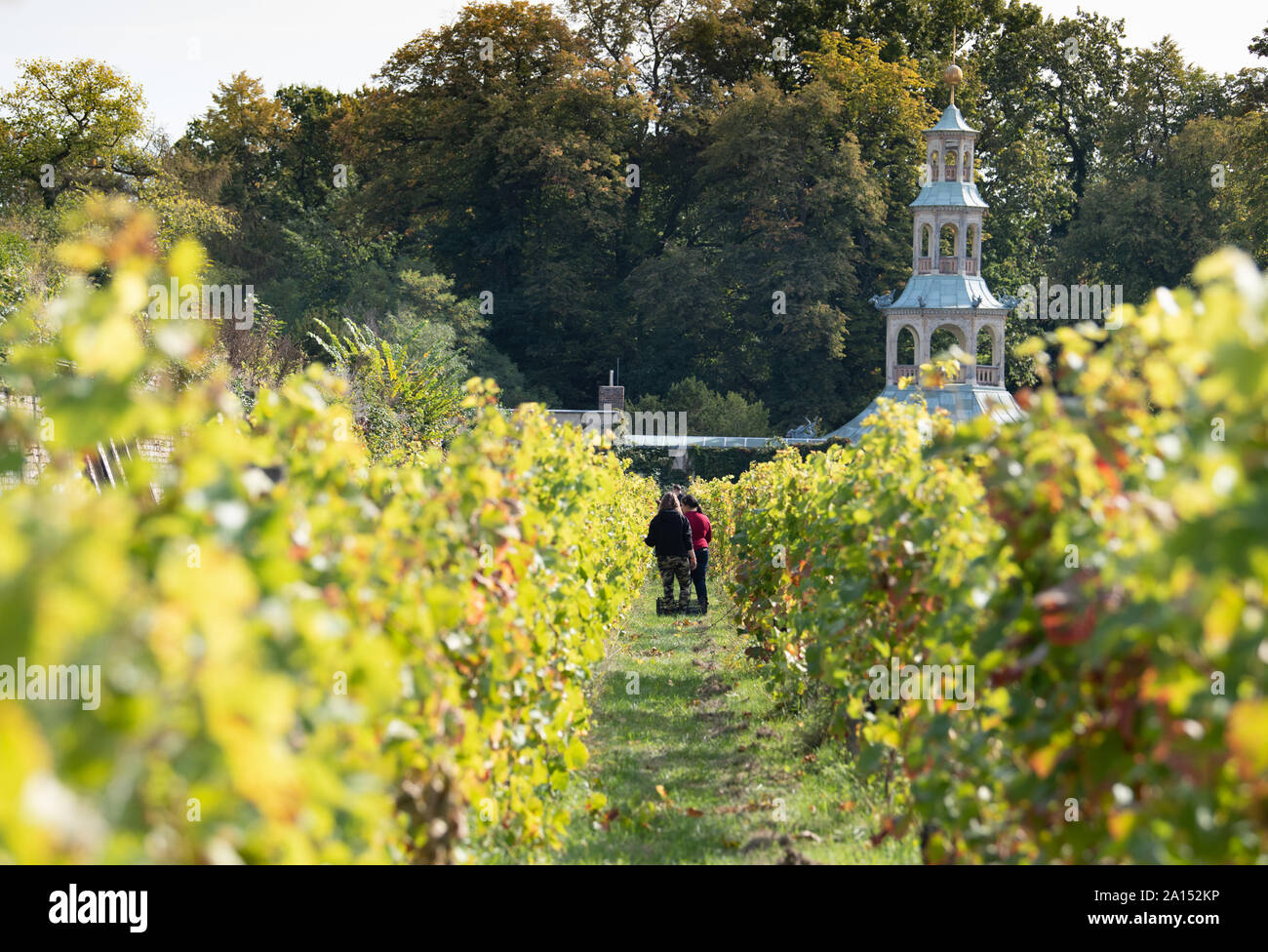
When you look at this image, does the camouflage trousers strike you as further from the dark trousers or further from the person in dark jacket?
→ the dark trousers

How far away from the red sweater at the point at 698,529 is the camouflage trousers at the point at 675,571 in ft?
1.21

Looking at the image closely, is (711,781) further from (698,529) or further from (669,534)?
(698,529)

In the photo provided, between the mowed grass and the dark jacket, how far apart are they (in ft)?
9.23

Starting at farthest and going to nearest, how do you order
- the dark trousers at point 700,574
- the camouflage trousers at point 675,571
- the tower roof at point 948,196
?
the tower roof at point 948,196 → the dark trousers at point 700,574 → the camouflage trousers at point 675,571

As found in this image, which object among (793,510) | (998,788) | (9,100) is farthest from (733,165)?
(998,788)

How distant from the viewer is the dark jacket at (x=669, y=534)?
591 inches

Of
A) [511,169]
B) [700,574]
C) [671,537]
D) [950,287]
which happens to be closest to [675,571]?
[700,574]

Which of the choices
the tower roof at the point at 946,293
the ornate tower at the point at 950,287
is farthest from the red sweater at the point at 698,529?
the tower roof at the point at 946,293

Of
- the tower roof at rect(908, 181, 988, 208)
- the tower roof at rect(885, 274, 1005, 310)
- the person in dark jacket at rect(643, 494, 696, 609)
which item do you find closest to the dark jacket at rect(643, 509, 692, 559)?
the person in dark jacket at rect(643, 494, 696, 609)

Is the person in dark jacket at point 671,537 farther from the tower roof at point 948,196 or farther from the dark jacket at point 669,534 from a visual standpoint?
the tower roof at point 948,196
